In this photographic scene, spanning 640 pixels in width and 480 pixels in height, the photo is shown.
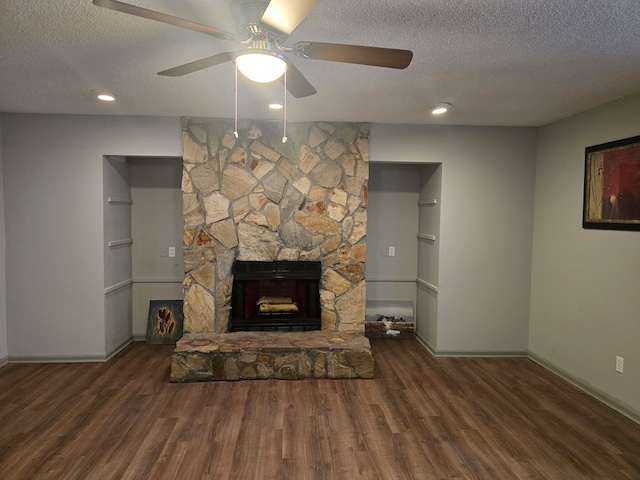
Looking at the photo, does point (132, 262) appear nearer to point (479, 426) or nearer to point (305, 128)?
point (305, 128)

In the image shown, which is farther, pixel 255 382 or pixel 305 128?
pixel 305 128

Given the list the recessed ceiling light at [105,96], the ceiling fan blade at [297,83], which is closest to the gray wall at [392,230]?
the ceiling fan blade at [297,83]

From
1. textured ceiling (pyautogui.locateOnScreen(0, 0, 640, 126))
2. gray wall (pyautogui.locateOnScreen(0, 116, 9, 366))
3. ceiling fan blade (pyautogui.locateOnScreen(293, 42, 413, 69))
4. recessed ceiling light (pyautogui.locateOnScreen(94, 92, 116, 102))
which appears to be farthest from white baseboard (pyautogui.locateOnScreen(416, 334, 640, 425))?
gray wall (pyautogui.locateOnScreen(0, 116, 9, 366))

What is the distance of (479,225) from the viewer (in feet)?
13.3

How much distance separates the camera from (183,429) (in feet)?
8.93

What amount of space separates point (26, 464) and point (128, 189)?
2.81 m

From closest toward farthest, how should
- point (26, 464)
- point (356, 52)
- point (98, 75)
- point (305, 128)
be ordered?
point (356, 52), point (26, 464), point (98, 75), point (305, 128)

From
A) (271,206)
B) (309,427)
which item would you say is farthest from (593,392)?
(271,206)

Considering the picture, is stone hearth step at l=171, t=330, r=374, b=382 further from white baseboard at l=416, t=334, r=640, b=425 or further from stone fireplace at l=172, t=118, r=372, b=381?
white baseboard at l=416, t=334, r=640, b=425

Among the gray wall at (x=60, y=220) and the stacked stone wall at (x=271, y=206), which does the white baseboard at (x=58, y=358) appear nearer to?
the gray wall at (x=60, y=220)

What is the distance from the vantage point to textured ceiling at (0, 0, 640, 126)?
1809 mm

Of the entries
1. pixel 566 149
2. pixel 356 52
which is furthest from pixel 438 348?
pixel 356 52

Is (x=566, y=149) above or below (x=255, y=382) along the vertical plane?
above

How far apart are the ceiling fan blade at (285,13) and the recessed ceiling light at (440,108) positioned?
1.99 metres
